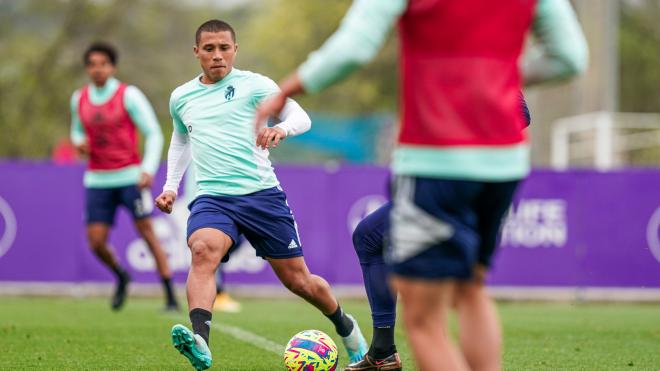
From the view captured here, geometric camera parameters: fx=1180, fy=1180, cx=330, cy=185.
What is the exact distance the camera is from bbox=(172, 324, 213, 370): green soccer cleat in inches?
242

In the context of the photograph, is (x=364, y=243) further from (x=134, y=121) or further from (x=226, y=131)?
(x=134, y=121)

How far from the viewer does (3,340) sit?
29.4 feet

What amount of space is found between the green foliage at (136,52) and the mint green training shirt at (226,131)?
2677 cm

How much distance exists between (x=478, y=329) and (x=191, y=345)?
218 centimetres

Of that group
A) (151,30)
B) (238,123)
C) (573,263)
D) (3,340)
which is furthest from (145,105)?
(151,30)

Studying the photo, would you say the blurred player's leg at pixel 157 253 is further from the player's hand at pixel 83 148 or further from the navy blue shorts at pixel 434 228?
the navy blue shorts at pixel 434 228

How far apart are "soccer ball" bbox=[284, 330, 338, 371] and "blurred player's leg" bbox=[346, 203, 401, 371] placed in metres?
0.16

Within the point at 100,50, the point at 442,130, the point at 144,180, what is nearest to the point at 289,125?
the point at 442,130

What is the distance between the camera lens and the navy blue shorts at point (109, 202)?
1205cm

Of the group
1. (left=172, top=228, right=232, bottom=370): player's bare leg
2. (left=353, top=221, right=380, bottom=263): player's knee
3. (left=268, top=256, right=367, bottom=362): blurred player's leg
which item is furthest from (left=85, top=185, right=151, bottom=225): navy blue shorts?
(left=353, top=221, right=380, bottom=263): player's knee

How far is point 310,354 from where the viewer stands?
6.80 metres

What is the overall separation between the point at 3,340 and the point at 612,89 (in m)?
19.0

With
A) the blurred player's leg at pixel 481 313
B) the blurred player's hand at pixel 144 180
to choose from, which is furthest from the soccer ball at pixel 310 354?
the blurred player's hand at pixel 144 180

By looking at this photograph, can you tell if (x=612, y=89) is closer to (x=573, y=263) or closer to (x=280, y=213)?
(x=573, y=263)
